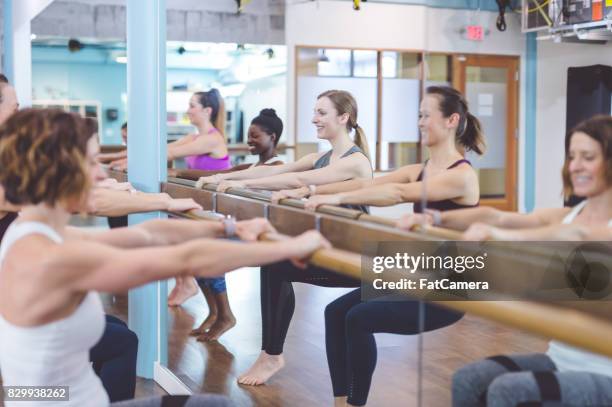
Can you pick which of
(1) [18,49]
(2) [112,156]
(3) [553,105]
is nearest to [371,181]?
(3) [553,105]

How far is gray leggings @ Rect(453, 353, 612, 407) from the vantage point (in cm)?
162

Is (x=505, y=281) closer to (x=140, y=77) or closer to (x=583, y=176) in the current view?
(x=583, y=176)

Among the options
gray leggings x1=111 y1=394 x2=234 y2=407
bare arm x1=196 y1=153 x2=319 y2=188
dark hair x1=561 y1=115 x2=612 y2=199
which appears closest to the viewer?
dark hair x1=561 y1=115 x2=612 y2=199

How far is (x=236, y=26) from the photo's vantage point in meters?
4.60

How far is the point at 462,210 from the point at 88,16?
5.82 meters

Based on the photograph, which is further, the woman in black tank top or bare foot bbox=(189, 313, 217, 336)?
bare foot bbox=(189, 313, 217, 336)

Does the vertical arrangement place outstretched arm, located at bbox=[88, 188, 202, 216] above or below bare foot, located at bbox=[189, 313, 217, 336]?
above

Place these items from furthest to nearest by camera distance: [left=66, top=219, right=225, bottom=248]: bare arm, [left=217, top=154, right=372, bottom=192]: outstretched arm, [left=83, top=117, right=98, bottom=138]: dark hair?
[left=217, top=154, right=372, bottom=192]: outstretched arm < [left=66, top=219, right=225, bottom=248]: bare arm < [left=83, top=117, right=98, bottom=138]: dark hair

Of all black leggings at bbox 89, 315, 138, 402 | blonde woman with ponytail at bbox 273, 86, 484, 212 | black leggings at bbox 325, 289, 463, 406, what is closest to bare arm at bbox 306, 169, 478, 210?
blonde woman with ponytail at bbox 273, 86, 484, 212

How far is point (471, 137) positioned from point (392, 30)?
4.06 feet

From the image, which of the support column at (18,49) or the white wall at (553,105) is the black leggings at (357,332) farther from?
the support column at (18,49)

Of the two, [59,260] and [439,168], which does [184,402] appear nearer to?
[59,260]

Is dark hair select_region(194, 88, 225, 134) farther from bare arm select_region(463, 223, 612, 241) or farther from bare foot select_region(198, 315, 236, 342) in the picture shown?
bare arm select_region(463, 223, 612, 241)

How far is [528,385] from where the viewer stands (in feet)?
5.56
